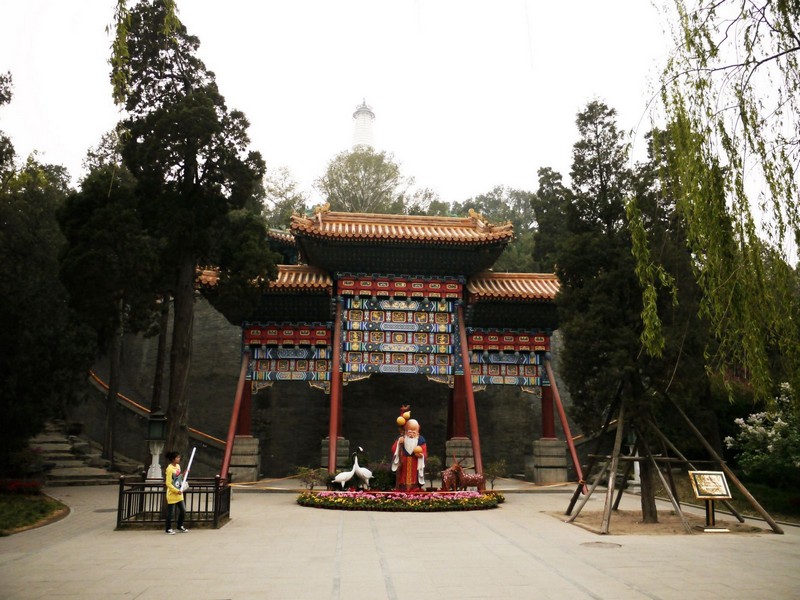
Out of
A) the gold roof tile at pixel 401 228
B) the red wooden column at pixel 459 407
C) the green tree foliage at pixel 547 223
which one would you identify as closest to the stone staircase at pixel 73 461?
the gold roof tile at pixel 401 228

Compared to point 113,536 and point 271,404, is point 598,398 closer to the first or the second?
point 113,536

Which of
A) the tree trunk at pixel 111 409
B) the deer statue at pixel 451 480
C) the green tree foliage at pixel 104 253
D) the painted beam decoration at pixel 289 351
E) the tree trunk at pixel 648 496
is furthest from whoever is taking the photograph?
the tree trunk at pixel 111 409

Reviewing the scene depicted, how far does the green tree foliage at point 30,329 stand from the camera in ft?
52.4

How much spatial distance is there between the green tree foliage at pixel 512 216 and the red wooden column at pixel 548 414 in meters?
5.73

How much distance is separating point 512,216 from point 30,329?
40965mm

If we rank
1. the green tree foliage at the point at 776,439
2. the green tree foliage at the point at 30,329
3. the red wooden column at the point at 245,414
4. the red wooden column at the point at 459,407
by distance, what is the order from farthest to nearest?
the red wooden column at the point at 459,407 → the red wooden column at the point at 245,414 → the green tree foliage at the point at 30,329 → the green tree foliage at the point at 776,439

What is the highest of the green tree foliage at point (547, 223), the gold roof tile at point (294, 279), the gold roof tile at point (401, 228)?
the green tree foliage at point (547, 223)

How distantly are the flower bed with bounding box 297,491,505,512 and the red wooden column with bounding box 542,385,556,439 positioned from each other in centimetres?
568

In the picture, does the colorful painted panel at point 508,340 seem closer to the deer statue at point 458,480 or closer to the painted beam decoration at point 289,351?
the painted beam decoration at point 289,351

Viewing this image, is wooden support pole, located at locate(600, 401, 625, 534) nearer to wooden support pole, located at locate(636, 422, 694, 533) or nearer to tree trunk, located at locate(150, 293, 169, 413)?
wooden support pole, located at locate(636, 422, 694, 533)

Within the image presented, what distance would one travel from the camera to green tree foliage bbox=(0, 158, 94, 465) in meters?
16.0

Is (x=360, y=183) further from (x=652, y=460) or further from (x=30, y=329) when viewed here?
(x=652, y=460)

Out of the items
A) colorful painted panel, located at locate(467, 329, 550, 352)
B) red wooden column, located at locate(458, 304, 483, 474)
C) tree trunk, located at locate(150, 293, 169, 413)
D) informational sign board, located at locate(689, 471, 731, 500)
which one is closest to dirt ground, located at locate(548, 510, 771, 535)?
informational sign board, located at locate(689, 471, 731, 500)

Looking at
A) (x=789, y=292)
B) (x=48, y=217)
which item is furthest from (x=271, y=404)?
(x=789, y=292)
